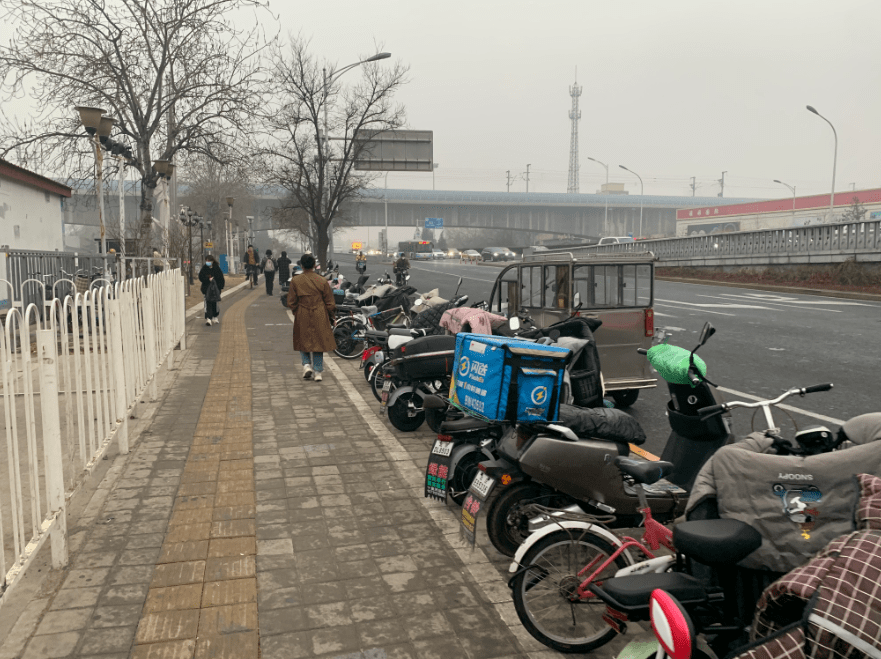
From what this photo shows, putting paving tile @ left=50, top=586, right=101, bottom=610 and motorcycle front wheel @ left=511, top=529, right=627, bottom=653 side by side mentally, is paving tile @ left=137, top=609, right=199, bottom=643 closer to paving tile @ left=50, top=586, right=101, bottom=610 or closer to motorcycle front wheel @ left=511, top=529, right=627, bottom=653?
paving tile @ left=50, top=586, right=101, bottom=610

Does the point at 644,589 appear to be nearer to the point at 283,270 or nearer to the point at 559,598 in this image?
the point at 559,598

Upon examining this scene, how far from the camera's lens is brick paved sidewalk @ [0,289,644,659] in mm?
3451

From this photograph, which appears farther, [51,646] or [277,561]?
[277,561]

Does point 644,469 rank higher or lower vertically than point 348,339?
higher

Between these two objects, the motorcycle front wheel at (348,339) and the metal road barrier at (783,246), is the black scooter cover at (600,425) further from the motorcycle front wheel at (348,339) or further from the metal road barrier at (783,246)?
the metal road barrier at (783,246)

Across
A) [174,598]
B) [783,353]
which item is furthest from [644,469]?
[783,353]

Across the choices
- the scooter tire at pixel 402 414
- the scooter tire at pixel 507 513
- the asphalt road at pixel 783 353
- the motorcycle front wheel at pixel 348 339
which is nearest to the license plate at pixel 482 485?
the scooter tire at pixel 507 513

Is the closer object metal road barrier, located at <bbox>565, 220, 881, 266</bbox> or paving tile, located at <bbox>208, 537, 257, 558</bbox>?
paving tile, located at <bbox>208, 537, 257, 558</bbox>

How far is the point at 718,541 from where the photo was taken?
2.53 m

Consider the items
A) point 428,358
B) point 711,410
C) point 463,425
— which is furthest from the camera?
point 428,358

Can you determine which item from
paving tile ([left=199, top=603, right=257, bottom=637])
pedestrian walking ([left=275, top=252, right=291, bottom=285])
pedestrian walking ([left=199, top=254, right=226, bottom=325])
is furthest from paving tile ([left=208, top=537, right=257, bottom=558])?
pedestrian walking ([left=275, top=252, right=291, bottom=285])

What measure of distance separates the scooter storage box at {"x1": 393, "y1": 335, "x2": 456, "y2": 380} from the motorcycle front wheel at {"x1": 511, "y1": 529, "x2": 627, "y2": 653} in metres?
3.37

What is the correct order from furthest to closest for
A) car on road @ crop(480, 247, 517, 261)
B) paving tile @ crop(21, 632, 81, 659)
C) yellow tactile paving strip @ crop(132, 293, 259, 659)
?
1. car on road @ crop(480, 247, 517, 261)
2. yellow tactile paving strip @ crop(132, 293, 259, 659)
3. paving tile @ crop(21, 632, 81, 659)

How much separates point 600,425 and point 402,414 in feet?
10.9
